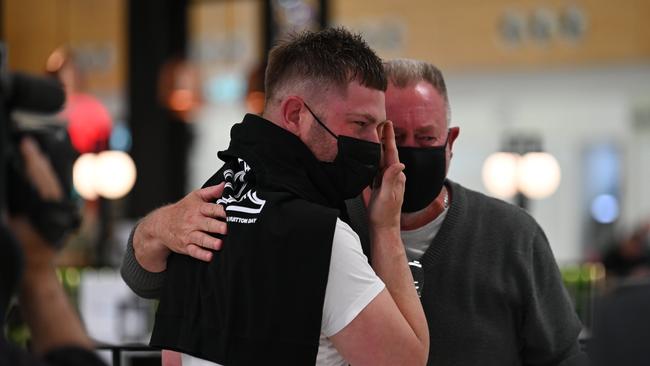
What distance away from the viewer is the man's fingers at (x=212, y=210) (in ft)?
6.34

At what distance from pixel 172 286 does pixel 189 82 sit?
6.79 m

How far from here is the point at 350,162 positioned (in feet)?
6.30

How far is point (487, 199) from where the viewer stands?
2.42 metres

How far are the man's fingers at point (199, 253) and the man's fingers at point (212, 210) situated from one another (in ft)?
0.23

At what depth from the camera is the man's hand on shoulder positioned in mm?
1911

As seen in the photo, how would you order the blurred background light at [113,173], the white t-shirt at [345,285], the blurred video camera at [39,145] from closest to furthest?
the blurred video camera at [39,145] < the white t-shirt at [345,285] < the blurred background light at [113,173]

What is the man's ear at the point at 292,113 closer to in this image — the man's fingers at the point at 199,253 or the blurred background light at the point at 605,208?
the man's fingers at the point at 199,253

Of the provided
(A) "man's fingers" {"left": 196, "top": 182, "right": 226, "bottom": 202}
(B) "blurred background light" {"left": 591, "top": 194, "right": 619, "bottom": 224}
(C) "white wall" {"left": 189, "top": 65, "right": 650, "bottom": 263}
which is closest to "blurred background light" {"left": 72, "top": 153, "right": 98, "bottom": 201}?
(C) "white wall" {"left": 189, "top": 65, "right": 650, "bottom": 263}

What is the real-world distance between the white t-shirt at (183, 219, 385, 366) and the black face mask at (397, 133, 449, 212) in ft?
1.56

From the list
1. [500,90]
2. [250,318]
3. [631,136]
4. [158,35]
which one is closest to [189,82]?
[158,35]

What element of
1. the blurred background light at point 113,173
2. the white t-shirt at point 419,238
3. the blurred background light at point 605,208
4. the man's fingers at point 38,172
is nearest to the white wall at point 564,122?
the blurred background light at point 605,208

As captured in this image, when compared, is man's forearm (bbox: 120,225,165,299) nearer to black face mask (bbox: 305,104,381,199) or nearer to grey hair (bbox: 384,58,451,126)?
black face mask (bbox: 305,104,381,199)

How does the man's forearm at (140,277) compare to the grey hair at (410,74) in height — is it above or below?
below

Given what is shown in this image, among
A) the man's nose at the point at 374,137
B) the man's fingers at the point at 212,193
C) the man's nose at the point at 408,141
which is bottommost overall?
the man's fingers at the point at 212,193
